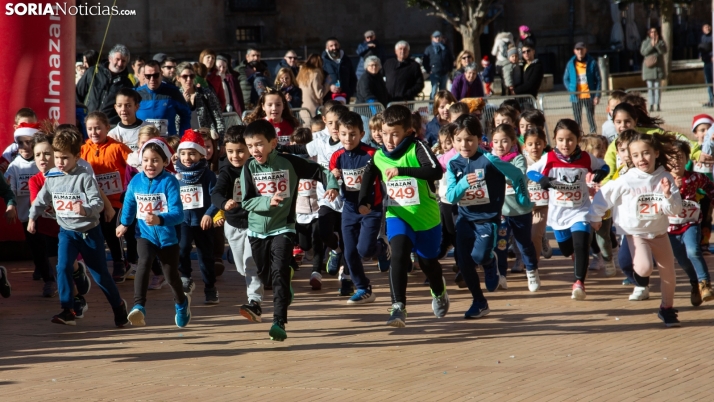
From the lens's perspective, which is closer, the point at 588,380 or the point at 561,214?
the point at 588,380

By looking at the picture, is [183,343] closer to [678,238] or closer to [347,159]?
[347,159]

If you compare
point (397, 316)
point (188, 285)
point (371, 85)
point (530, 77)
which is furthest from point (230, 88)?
point (397, 316)

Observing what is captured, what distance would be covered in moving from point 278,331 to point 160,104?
5.18 meters

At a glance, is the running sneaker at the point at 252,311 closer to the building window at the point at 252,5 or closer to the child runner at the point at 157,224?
the child runner at the point at 157,224

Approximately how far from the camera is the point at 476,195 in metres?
9.15

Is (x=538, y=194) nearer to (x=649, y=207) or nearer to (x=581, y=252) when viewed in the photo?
(x=581, y=252)

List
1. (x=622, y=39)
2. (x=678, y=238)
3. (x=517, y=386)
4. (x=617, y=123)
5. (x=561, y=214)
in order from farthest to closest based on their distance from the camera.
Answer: (x=622, y=39), (x=617, y=123), (x=561, y=214), (x=678, y=238), (x=517, y=386)

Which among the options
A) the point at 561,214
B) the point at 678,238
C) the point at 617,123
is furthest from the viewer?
the point at 617,123

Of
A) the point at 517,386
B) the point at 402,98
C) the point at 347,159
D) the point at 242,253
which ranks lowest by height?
the point at 517,386

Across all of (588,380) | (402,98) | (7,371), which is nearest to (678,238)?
(588,380)

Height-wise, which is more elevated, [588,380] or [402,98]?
[402,98]

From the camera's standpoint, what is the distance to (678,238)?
919 centimetres

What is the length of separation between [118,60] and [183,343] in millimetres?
6082

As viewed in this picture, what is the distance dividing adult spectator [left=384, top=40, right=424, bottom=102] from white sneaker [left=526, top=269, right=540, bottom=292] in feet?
25.4
